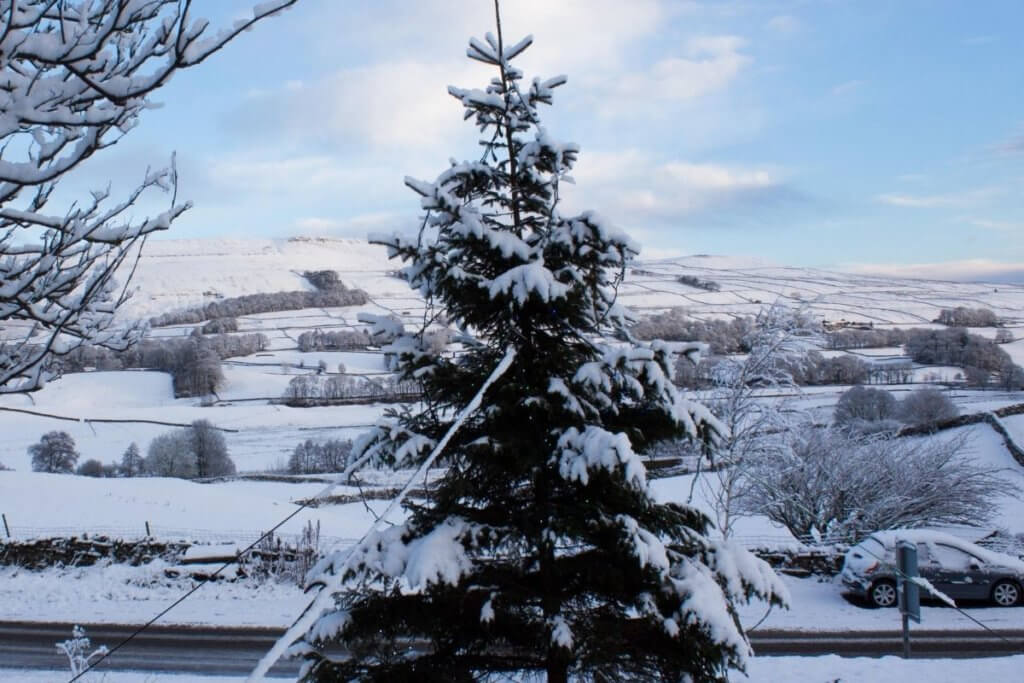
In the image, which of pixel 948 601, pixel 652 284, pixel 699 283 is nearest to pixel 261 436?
pixel 948 601

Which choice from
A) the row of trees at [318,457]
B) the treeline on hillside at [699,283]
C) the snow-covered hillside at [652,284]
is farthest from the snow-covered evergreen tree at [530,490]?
the treeline on hillside at [699,283]

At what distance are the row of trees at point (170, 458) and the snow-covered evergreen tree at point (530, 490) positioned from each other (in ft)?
130

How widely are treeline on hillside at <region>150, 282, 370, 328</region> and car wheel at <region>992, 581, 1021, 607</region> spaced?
7942 centimetres

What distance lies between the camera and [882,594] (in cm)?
1491

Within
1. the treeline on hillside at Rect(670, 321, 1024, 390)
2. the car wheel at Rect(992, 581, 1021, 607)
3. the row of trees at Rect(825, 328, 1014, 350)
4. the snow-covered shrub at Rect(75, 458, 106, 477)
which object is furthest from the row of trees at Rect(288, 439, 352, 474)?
the row of trees at Rect(825, 328, 1014, 350)

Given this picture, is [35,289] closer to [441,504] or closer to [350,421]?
[441,504]

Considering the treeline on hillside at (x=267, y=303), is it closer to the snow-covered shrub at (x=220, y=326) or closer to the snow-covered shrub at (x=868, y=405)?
the snow-covered shrub at (x=220, y=326)

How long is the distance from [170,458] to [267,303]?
52.1 metres

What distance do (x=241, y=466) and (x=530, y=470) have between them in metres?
41.2

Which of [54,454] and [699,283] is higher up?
[699,283]

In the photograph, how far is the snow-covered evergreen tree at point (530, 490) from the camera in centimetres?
463

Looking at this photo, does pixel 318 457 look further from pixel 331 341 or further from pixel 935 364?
pixel 935 364

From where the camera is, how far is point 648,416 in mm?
5090

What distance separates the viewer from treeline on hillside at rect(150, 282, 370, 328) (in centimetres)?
8469
